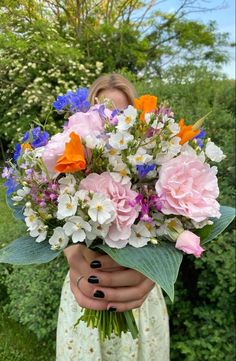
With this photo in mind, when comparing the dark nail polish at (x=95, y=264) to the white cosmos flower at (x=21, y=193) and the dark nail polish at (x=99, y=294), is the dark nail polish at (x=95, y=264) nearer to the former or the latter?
the dark nail polish at (x=99, y=294)

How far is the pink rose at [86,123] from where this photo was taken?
1080 millimetres

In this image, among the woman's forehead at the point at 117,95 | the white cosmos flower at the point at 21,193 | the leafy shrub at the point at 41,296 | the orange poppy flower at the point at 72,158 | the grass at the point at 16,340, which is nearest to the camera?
the orange poppy flower at the point at 72,158

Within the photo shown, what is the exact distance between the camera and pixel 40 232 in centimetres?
114

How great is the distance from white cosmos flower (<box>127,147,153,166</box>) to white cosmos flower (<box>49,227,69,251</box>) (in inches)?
9.4

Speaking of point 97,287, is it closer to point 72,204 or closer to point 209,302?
point 72,204

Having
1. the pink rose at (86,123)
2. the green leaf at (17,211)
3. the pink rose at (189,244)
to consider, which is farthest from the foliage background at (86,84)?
the pink rose at (189,244)

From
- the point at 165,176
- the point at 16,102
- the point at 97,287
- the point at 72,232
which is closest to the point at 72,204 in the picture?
the point at 72,232

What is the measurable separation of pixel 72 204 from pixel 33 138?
0.89ft

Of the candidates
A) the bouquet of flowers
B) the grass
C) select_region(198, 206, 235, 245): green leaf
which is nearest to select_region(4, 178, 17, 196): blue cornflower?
the bouquet of flowers

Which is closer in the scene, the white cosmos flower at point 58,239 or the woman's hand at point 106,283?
the white cosmos flower at point 58,239

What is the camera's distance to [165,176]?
1078 mm

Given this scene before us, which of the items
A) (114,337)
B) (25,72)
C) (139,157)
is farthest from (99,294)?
(25,72)

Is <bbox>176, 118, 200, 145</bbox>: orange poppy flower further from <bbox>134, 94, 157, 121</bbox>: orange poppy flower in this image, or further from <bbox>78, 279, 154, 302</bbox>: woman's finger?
<bbox>78, 279, 154, 302</bbox>: woman's finger

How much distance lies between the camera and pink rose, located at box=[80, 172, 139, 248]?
3.48 feet
